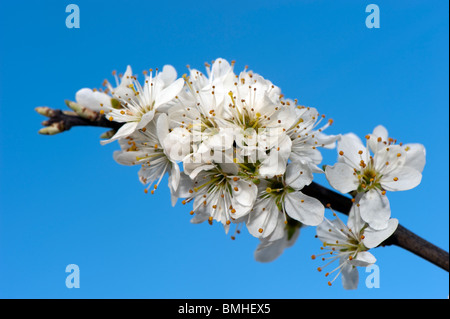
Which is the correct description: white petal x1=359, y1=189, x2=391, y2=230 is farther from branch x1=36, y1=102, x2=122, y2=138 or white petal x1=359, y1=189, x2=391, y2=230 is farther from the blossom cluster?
branch x1=36, y1=102, x2=122, y2=138

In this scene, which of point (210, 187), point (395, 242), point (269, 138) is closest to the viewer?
point (269, 138)

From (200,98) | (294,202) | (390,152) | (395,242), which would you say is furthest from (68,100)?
(395,242)

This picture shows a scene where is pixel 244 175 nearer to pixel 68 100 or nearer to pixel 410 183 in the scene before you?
pixel 410 183

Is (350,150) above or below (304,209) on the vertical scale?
above

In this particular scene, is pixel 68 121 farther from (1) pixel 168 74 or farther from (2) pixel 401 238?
(2) pixel 401 238

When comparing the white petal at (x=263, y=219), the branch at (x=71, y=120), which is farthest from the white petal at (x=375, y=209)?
the branch at (x=71, y=120)

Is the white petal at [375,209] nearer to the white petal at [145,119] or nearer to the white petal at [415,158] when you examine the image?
the white petal at [415,158]

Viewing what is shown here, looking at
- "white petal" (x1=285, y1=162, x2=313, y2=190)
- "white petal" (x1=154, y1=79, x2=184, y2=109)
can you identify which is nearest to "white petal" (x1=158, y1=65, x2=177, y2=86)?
"white petal" (x1=154, y1=79, x2=184, y2=109)

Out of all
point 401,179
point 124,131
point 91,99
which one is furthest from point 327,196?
point 91,99
